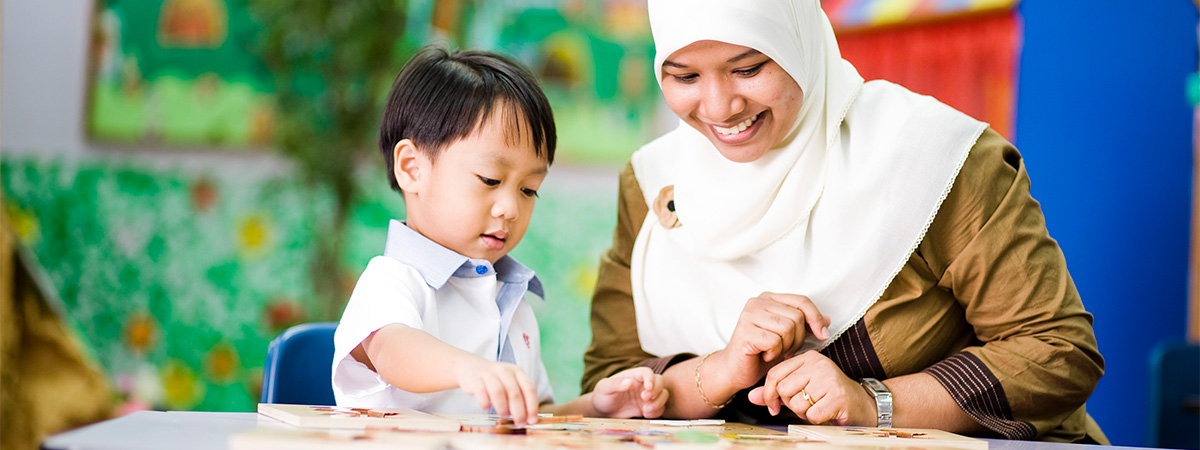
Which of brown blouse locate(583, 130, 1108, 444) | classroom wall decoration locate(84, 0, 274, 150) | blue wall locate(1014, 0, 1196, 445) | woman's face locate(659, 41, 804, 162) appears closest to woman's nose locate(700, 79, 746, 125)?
woman's face locate(659, 41, 804, 162)

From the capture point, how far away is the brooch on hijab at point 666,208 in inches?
61.2

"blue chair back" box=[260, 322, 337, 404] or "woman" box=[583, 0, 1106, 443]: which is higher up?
"woman" box=[583, 0, 1106, 443]

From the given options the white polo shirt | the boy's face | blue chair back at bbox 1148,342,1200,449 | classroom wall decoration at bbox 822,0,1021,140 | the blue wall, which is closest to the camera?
the white polo shirt

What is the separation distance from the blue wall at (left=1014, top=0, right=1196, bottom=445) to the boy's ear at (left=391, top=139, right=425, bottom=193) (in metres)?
1.88

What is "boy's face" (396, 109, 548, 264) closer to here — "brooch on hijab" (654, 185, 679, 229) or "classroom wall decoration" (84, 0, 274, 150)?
"brooch on hijab" (654, 185, 679, 229)

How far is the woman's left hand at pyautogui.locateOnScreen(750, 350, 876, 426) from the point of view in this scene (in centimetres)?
124

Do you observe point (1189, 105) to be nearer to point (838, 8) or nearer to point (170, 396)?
point (838, 8)

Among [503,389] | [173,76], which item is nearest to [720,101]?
[503,389]

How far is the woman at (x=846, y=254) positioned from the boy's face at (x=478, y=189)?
247mm

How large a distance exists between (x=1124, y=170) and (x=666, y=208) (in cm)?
153

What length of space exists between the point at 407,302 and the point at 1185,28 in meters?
2.26

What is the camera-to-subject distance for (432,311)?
4.27 ft

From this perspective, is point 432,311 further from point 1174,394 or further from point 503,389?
point 1174,394

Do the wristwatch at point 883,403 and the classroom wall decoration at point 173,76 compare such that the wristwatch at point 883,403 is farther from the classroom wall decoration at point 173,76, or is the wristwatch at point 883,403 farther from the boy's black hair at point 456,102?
the classroom wall decoration at point 173,76
